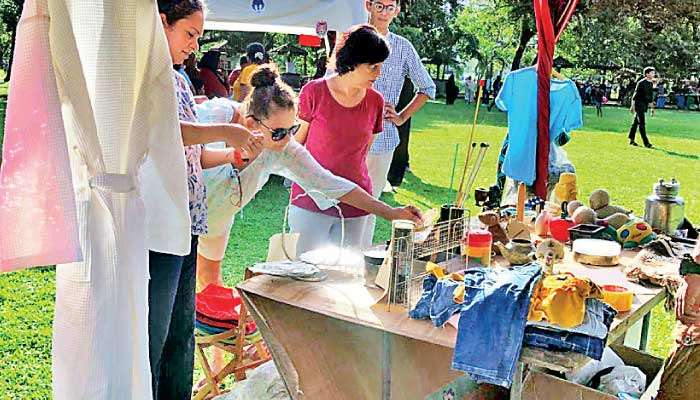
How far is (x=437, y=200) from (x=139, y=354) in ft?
16.9

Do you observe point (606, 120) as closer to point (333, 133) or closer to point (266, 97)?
point (333, 133)

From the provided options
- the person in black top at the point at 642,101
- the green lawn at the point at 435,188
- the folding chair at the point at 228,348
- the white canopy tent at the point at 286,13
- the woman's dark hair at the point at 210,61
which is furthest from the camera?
the person in black top at the point at 642,101

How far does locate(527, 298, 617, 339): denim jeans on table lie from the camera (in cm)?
149

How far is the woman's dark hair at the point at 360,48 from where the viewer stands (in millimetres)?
2480

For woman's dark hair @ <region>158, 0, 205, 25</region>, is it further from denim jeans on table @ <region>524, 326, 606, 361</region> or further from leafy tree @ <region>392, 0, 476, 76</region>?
leafy tree @ <region>392, 0, 476, 76</region>

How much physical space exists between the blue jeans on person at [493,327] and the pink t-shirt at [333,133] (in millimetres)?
1118

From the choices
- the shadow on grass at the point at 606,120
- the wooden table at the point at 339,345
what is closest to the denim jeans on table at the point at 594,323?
the wooden table at the point at 339,345

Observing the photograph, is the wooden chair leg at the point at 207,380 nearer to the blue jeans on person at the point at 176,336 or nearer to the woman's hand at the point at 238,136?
the blue jeans on person at the point at 176,336

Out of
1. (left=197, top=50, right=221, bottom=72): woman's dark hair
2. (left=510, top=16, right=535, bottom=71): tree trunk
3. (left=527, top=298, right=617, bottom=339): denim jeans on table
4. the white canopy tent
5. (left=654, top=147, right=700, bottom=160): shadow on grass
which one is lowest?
(left=654, top=147, right=700, bottom=160): shadow on grass

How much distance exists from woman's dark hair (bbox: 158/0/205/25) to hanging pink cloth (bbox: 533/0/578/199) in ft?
6.32

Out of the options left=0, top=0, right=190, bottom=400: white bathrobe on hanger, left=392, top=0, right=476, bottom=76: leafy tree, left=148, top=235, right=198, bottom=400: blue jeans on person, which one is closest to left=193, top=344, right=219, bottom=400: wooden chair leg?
left=148, top=235, right=198, bottom=400: blue jeans on person

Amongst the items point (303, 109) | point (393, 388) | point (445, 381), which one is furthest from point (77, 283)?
point (303, 109)

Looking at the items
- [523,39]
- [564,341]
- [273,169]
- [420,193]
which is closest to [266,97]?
[273,169]

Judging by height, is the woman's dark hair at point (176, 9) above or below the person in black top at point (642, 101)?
above
